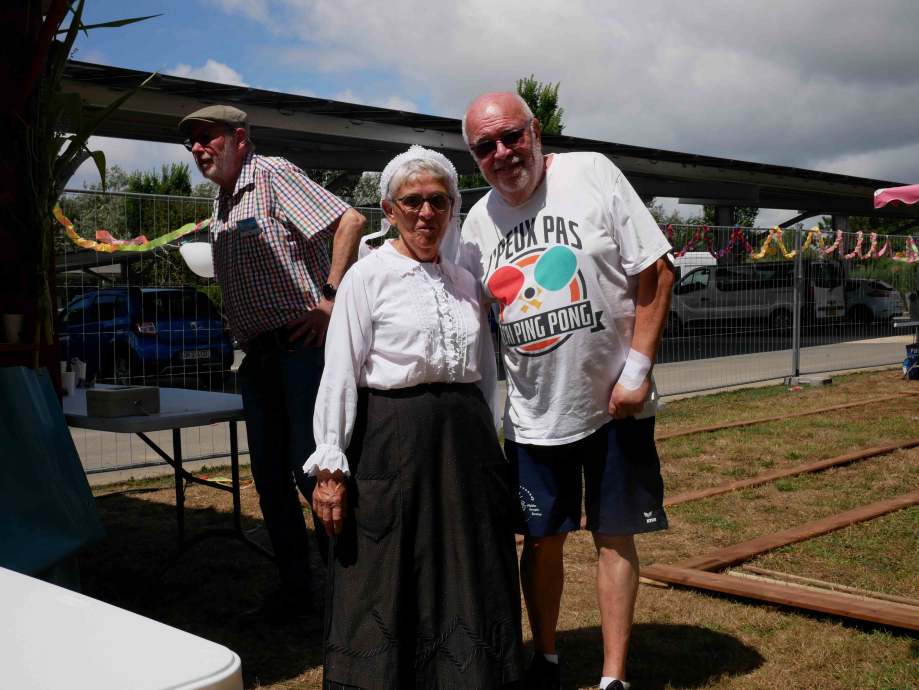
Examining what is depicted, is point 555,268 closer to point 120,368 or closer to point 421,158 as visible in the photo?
point 421,158

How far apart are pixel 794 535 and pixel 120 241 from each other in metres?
5.00

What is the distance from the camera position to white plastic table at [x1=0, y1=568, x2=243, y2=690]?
81cm

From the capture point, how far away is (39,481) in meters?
2.89

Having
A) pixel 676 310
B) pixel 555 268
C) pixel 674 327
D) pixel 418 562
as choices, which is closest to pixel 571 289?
pixel 555 268

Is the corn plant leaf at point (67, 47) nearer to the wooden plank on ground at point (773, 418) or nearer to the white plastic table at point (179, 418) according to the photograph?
the white plastic table at point (179, 418)

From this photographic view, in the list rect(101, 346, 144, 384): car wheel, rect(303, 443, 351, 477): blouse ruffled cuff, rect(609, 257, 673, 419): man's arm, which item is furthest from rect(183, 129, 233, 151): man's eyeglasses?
rect(101, 346, 144, 384): car wheel

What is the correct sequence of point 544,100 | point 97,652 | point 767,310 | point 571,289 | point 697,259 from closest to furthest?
point 97,652, point 571,289, point 697,259, point 767,310, point 544,100

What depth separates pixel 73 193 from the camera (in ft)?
19.6

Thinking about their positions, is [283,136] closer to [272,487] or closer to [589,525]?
[272,487]

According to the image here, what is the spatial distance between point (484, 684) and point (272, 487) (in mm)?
1613

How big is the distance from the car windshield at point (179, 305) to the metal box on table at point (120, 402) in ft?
11.2

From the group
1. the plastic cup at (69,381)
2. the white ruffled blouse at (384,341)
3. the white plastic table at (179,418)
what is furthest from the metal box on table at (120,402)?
the white ruffled blouse at (384,341)

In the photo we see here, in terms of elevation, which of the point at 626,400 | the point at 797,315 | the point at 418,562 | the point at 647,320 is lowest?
the point at 418,562

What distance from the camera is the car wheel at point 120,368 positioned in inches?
250
